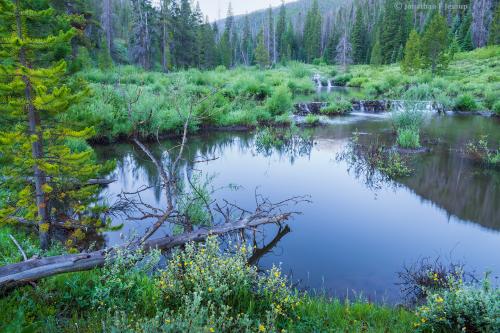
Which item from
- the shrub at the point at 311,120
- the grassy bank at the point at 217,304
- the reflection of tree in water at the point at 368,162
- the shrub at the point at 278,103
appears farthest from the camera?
the shrub at the point at 278,103

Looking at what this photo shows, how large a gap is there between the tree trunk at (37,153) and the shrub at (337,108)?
17879mm

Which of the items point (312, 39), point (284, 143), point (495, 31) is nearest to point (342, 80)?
point (495, 31)

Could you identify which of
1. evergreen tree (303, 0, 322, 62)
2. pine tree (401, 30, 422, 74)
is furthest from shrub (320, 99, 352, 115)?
evergreen tree (303, 0, 322, 62)

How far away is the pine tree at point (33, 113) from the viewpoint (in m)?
4.87

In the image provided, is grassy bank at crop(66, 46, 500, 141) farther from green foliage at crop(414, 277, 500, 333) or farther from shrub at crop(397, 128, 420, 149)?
green foliage at crop(414, 277, 500, 333)

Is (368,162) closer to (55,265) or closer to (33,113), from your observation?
(33,113)

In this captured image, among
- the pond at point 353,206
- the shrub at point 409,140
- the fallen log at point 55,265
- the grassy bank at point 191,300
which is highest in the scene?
the shrub at point 409,140

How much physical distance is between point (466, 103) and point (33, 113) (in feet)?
74.5

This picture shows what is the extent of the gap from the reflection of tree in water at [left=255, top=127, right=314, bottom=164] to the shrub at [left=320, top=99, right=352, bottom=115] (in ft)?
21.1

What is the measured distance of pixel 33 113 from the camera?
17.2ft

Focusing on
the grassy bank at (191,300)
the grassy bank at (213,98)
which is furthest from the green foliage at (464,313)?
the grassy bank at (213,98)

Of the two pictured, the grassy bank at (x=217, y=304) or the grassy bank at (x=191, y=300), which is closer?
the grassy bank at (x=217, y=304)

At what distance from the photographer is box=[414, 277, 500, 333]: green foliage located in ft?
10.8

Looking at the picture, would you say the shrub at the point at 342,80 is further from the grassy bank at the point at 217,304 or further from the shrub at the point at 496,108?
the grassy bank at the point at 217,304
